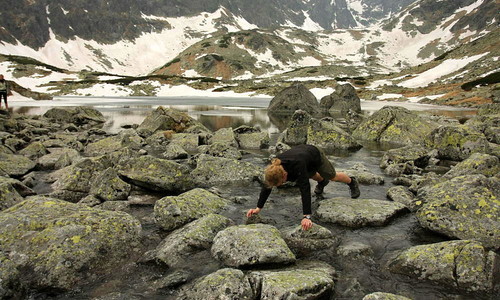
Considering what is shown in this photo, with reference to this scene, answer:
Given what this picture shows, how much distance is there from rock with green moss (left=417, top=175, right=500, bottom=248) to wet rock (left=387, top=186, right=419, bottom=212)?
879mm

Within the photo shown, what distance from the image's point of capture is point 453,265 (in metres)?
6.20

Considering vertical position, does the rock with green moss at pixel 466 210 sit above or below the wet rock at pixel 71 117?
above

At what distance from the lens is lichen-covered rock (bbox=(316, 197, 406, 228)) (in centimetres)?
894

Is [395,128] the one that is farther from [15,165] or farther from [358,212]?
[15,165]

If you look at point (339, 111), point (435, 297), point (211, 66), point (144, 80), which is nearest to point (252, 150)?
point (435, 297)

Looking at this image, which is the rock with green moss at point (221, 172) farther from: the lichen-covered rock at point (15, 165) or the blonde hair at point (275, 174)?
the lichen-covered rock at point (15, 165)

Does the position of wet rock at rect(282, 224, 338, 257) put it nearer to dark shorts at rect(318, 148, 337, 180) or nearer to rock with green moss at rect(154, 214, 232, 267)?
rock with green moss at rect(154, 214, 232, 267)

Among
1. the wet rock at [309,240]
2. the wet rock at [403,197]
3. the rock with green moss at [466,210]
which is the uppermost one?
the rock with green moss at [466,210]

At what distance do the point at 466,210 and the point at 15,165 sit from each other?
55.1ft

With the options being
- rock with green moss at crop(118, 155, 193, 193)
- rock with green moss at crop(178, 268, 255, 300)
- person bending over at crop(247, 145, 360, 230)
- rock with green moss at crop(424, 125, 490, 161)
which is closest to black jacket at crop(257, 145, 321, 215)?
person bending over at crop(247, 145, 360, 230)

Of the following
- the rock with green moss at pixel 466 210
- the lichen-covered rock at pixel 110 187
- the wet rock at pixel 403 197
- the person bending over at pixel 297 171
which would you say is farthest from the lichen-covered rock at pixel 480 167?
the lichen-covered rock at pixel 110 187

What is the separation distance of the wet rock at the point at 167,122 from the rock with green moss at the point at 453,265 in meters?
22.4

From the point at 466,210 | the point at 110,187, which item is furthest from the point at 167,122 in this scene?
the point at 466,210

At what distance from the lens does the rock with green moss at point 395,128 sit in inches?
906
